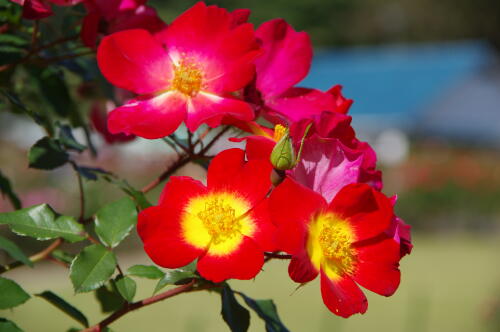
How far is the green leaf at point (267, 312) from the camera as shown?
628mm

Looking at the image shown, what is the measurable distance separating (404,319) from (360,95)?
17122 mm

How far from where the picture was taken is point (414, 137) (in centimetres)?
1638

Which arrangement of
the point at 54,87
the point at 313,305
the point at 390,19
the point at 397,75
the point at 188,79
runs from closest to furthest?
the point at 188,79
the point at 54,87
the point at 313,305
the point at 397,75
the point at 390,19

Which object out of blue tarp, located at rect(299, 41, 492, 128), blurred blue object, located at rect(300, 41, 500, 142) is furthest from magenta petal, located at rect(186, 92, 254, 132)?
blue tarp, located at rect(299, 41, 492, 128)

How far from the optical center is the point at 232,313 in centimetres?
57

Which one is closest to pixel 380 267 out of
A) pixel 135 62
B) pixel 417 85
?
pixel 135 62

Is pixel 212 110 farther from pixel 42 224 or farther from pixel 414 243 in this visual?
pixel 414 243

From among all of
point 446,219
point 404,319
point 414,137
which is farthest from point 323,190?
point 414,137

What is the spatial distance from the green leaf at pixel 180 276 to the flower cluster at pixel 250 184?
3 cm

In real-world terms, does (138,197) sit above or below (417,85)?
above

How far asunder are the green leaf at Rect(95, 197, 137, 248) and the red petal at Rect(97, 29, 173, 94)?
0.10 m

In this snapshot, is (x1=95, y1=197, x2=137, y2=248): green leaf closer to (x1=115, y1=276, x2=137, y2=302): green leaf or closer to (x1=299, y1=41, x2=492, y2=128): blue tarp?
(x1=115, y1=276, x2=137, y2=302): green leaf

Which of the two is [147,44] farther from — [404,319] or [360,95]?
[360,95]

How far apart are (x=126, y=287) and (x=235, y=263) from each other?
0.39 ft
